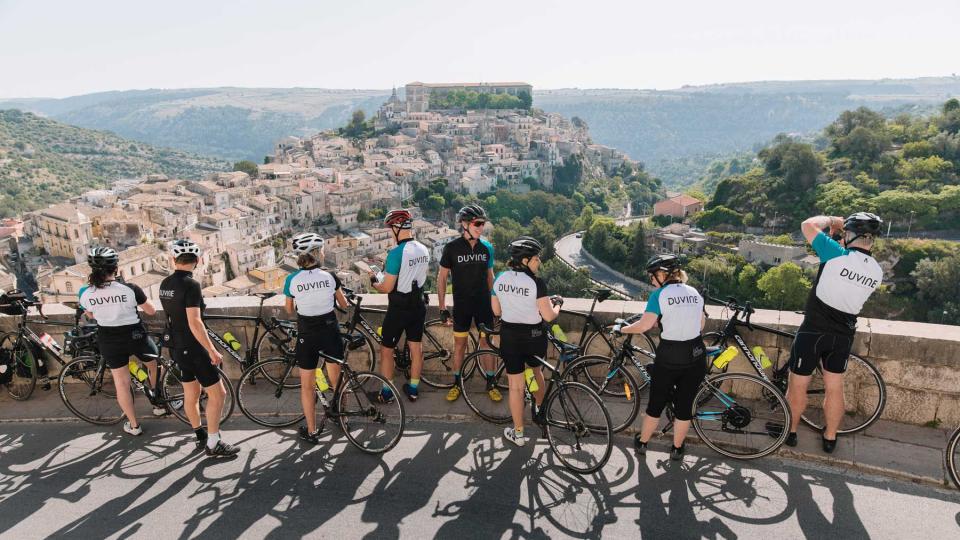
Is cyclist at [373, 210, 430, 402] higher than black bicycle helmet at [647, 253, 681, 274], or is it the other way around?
black bicycle helmet at [647, 253, 681, 274]

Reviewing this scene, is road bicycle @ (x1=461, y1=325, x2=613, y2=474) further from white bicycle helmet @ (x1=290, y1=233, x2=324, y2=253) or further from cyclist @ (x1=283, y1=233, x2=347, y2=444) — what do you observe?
white bicycle helmet @ (x1=290, y1=233, x2=324, y2=253)

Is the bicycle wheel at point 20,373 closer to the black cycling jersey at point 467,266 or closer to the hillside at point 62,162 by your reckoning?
the black cycling jersey at point 467,266

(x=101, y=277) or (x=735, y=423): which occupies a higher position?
(x=101, y=277)

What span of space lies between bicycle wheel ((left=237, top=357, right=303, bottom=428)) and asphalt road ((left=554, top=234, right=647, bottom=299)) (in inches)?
1911

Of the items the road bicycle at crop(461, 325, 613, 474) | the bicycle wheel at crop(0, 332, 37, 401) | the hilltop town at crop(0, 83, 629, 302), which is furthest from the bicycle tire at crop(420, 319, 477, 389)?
the hilltop town at crop(0, 83, 629, 302)

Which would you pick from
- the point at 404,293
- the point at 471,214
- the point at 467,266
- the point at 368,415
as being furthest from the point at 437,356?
the point at 471,214

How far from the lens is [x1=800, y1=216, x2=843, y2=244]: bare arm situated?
167 inches

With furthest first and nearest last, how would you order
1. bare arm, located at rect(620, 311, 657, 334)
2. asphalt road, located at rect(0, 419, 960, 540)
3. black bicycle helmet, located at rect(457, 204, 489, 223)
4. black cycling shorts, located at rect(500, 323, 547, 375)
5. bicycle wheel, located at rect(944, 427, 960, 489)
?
black bicycle helmet, located at rect(457, 204, 489, 223)
black cycling shorts, located at rect(500, 323, 547, 375)
bare arm, located at rect(620, 311, 657, 334)
bicycle wheel, located at rect(944, 427, 960, 489)
asphalt road, located at rect(0, 419, 960, 540)

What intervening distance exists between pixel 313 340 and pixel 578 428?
2.03 meters

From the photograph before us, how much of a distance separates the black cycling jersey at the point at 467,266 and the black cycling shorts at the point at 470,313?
0.15 ft

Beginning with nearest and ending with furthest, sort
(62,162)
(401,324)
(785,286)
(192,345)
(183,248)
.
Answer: (183,248), (192,345), (401,324), (785,286), (62,162)

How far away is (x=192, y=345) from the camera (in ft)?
14.3

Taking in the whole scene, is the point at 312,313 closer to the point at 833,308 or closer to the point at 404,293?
the point at 404,293

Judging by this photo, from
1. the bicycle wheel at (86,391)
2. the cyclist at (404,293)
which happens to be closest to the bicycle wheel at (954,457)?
the cyclist at (404,293)
